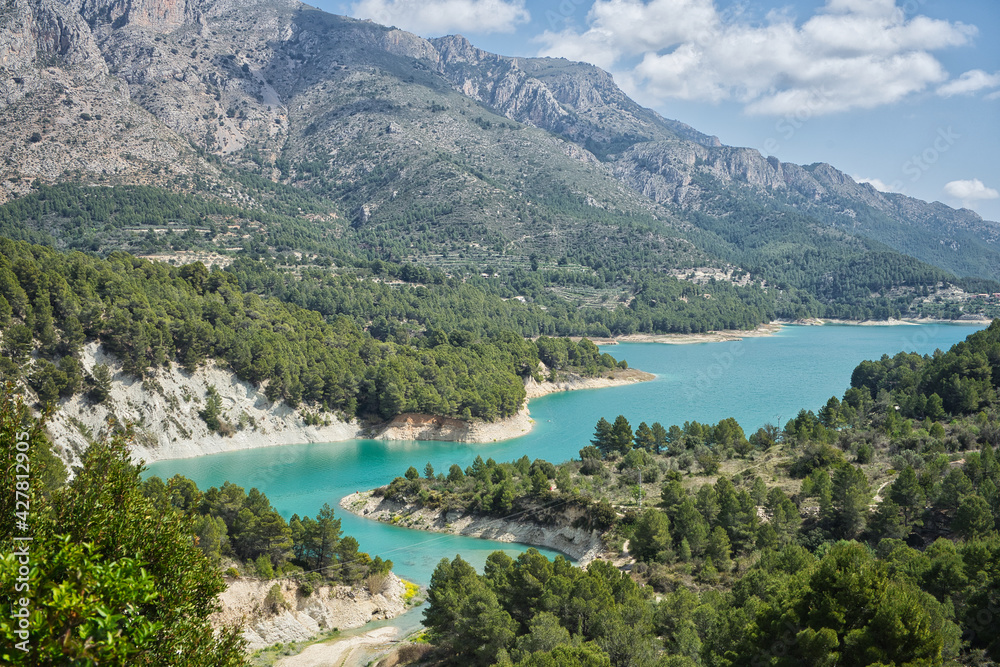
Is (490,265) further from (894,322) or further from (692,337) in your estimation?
(894,322)

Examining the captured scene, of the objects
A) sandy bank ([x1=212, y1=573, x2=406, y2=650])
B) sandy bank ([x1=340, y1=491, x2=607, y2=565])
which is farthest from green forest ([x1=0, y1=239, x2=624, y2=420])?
sandy bank ([x1=212, y1=573, x2=406, y2=650])

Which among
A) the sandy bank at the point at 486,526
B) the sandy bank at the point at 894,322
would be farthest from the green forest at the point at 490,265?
the sandy bank at the point at 486,526

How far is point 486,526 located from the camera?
3512cm

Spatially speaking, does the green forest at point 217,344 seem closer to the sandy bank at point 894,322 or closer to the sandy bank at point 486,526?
the sandy bank at point 486,526

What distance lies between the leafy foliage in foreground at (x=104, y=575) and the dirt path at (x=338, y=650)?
51.4 ft

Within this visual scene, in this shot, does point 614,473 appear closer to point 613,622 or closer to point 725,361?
point 613,622

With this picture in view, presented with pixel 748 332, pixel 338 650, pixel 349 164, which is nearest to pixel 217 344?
pixel 338 650

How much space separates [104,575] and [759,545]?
2479cm

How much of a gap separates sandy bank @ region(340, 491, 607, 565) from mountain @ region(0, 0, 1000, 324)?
59709 mm

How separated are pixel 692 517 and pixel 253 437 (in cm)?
3277

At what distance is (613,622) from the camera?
60.1 feet

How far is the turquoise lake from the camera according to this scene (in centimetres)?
3612

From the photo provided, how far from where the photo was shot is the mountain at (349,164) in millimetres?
106375

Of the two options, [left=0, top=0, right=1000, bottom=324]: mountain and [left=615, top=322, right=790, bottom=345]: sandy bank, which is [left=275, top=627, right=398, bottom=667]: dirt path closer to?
[left=0, top=0, right=1000, bottom=324]: mountain
